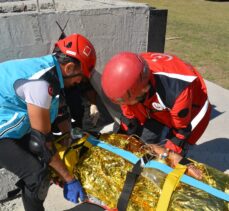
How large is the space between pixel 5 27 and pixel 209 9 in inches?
613

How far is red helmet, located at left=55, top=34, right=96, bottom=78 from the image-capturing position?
302cm

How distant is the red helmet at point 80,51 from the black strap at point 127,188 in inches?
35.5

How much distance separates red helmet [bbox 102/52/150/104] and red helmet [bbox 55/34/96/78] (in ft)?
0.62

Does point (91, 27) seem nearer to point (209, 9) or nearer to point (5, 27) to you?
point (5, 27)

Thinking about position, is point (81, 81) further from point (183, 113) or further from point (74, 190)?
point (74, 190)

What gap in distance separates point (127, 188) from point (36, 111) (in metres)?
0.83

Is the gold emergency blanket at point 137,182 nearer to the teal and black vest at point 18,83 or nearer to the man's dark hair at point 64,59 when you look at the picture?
the teal and black vest at point 18,83

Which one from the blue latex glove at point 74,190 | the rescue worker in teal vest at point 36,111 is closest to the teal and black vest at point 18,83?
the rescue worker in teal vest at point 36,111

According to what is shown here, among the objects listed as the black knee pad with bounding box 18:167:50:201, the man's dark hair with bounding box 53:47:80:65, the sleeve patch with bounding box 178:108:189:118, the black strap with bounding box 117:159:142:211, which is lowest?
the black knee pad with bounding box 18:167:50:201

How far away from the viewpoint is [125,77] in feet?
9.72

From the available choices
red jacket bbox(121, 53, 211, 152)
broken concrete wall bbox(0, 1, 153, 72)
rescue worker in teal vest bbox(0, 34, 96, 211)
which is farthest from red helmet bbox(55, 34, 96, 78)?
broken concrete wall bbox(0, 1, 153, 72)

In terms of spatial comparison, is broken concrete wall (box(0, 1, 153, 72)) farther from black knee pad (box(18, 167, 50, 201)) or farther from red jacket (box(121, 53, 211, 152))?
black knee pad (box(18, 167, 50, 201))

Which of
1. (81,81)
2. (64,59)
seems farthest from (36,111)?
(81,81)

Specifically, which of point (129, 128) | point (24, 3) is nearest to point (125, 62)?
point (129, 128)
